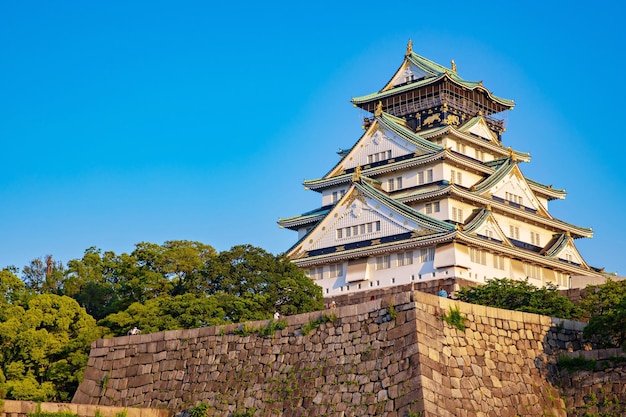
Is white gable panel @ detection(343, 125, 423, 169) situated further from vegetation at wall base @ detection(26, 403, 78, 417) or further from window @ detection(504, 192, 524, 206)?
vegetation at wall base @ detection(26, 403, 78, 417)

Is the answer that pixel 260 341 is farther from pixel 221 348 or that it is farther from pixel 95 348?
pixel 95 348

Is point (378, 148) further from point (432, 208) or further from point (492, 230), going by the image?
point (492, 230)

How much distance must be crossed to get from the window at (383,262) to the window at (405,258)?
623 millimetres

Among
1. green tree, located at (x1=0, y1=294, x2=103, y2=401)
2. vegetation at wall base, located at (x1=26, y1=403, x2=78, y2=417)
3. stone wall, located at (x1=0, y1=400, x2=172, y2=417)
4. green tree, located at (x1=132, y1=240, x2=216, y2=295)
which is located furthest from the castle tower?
vegetation at wall base, located at (x1=26, y1=403, x2=78, y2=417)

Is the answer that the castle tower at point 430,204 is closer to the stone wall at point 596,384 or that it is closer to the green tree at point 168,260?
the green tree at point 168,260

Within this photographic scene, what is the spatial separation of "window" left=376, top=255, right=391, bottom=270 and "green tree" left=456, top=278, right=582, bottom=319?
10.2 meters

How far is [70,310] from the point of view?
39.2 m

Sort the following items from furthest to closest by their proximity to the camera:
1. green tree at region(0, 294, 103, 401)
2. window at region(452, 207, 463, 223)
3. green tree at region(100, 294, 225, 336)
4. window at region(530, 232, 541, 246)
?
window at region(530, 232, 541, 246) < window at region(452, 207, 463, 223) < green tree at region(100, 294, 225, 336) < green tree at region(0, 294, 103, 401)

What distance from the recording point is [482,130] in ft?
195

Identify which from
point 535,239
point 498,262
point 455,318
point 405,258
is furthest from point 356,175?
point 455,318

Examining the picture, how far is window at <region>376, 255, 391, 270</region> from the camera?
51000 millimetres

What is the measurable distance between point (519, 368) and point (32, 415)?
35.6 feet

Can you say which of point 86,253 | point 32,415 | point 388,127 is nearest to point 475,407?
point 32,415

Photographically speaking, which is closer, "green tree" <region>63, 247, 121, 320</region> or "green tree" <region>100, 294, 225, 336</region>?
"green tree" <region>100, 294, 225, 336</region>
